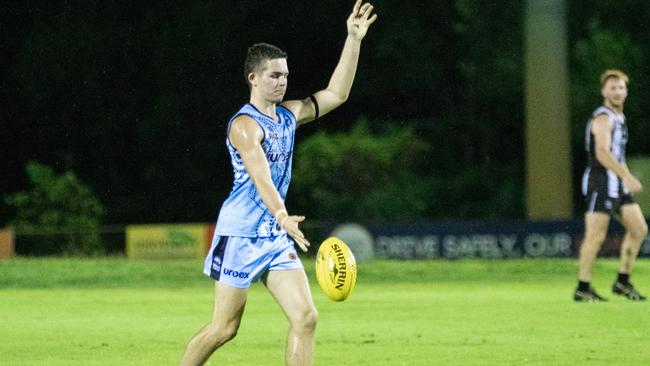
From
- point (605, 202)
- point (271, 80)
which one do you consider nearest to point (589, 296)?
point (605, 202)

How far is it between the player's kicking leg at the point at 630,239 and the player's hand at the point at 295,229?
820 cm

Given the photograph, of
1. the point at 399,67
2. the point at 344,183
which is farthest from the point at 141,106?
the point at 344,183

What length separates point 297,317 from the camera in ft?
24.0

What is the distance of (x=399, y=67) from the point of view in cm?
5447

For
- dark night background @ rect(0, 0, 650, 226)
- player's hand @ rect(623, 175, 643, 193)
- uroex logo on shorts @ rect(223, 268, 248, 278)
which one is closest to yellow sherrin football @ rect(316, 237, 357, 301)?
uroex logo on shorts @ rect(223, 268, 248, 278)

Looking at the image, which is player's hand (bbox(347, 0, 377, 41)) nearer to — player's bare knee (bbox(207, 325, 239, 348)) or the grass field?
player's bare knee (bbox(207, 325, 239, 348))

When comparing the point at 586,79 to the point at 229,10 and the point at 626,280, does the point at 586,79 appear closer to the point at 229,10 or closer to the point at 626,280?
the point at 229,10

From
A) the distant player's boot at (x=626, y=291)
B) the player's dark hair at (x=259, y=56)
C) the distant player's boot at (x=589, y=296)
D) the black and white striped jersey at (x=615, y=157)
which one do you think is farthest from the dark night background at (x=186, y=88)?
the player's dark hair at (x=259, y=56)

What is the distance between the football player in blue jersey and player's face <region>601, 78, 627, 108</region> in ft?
24.5

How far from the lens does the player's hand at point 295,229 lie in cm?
682

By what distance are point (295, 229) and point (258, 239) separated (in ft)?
2.16

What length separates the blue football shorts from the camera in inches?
293

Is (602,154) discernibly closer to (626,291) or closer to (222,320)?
(626,291)

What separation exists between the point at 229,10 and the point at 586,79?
17785 millimetres
